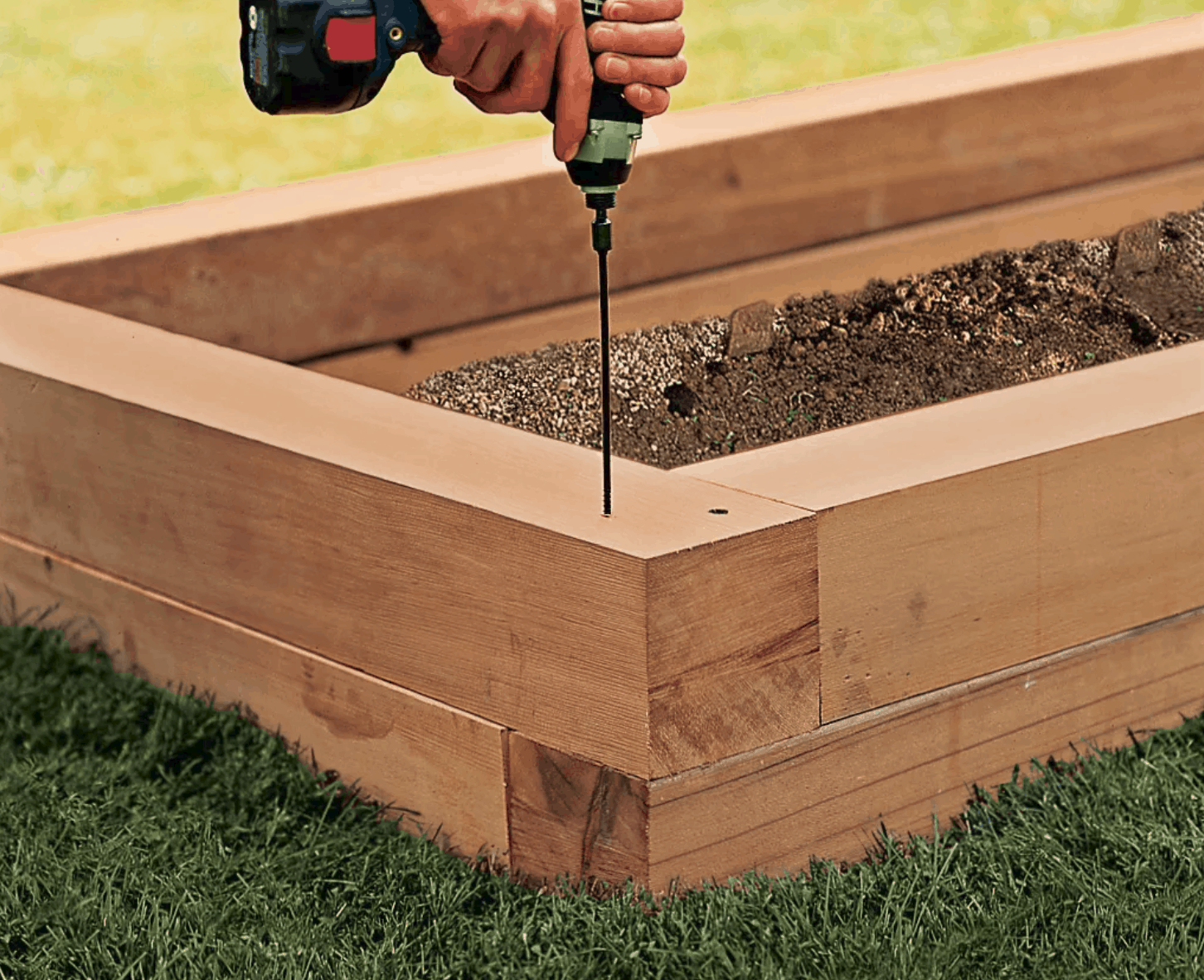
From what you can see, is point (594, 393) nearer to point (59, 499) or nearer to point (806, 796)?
point (59, 499)

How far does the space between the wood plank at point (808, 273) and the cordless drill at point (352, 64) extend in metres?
1.01

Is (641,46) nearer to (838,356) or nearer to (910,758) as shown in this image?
(910,758)

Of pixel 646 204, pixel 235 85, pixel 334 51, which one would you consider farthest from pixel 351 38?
pixel 235 85

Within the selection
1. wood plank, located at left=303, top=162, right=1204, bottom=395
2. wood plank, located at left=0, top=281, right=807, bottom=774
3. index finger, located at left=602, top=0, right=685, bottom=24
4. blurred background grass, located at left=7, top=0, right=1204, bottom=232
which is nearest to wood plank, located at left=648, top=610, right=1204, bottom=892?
wood plank, located at left=0, top=281, right=807, bottom=774

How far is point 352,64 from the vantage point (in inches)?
76.6

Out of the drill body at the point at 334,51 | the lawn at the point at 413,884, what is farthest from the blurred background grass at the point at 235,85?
the drill body at the point at 334,51

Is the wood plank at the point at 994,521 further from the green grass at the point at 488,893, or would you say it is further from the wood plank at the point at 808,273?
the wood plank at the point at 808,273

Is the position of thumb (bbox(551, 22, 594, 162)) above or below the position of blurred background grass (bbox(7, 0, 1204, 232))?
above

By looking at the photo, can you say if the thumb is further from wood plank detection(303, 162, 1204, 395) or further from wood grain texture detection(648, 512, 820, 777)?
wood plank detection(303, 162, 1204, 395)

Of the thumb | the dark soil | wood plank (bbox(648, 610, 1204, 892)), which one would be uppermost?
the thumb

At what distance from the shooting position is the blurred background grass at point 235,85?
4.70m

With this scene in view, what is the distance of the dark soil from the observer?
2873 mm

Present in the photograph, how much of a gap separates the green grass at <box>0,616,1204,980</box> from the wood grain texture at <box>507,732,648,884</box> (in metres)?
0.04

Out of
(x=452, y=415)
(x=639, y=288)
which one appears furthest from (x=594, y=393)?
(x=452, y=415)
